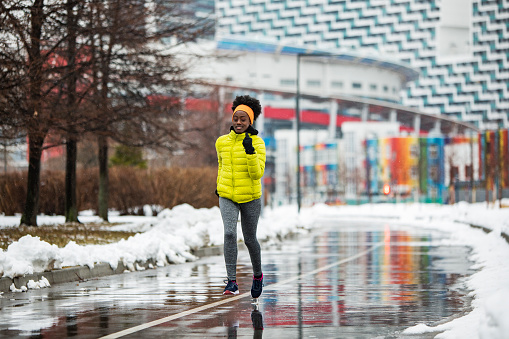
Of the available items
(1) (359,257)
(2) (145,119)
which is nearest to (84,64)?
(2) (145,119)

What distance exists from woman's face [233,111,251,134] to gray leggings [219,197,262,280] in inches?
29.7

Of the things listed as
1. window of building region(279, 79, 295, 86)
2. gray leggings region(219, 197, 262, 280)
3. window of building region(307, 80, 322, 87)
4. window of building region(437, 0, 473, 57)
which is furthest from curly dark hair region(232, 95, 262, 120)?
window of building region(307, 80, 322, 87)

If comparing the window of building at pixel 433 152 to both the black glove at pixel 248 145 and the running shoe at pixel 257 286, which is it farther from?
the black glove at pixel 248 145

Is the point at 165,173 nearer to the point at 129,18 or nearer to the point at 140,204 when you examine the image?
the point at 140,204

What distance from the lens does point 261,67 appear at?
113750 mm

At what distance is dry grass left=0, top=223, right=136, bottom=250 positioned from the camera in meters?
19.7

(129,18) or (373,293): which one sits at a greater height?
(129,18)

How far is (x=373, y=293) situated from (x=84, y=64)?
39.2 ft

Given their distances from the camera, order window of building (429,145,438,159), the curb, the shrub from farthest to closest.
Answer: window of building (429,145,438,159)
the shrub
the curb

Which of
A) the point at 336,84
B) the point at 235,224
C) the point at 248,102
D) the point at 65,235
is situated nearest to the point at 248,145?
the point at 248,102

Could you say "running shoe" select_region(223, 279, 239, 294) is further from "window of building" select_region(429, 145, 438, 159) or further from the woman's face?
"window of building" select_region(429, 145, 438, 159)

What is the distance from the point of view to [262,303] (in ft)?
33.8

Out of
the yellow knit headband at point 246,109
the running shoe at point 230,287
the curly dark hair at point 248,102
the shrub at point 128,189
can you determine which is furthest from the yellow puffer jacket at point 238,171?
the shrub at point 128,189

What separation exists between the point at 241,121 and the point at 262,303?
6.60 ft
